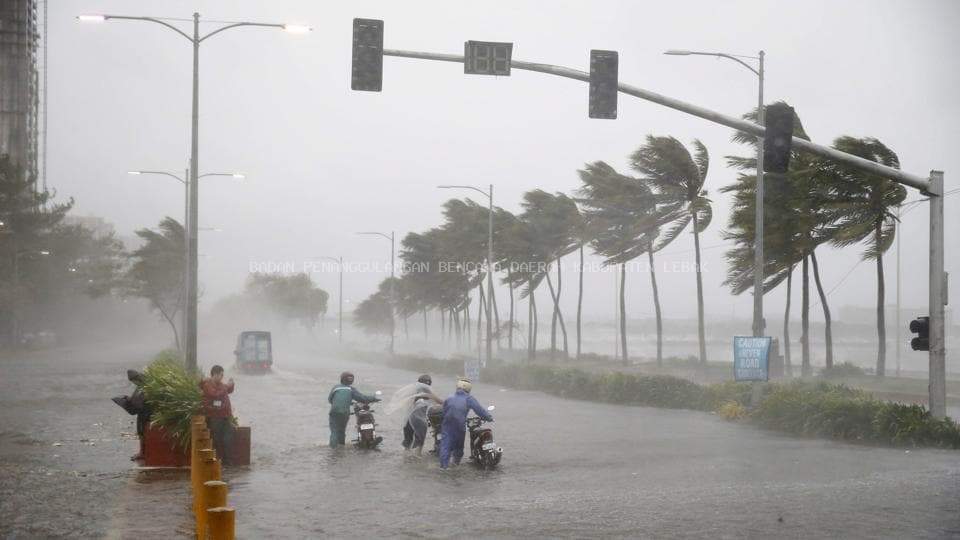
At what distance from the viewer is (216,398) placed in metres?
17.4

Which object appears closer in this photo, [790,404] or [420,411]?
[420,411]

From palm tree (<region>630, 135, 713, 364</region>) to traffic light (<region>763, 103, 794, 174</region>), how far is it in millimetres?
30163

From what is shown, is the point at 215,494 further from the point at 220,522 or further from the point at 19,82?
the point at 19,82

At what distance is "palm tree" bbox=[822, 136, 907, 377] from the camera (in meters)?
36.3

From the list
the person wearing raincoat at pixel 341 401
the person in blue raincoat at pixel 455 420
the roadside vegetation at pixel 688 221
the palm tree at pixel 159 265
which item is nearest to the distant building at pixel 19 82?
the palm tree at pixel 159 265

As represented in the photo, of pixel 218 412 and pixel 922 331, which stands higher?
pixel 922 331

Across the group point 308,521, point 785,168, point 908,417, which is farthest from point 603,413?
point 308,521

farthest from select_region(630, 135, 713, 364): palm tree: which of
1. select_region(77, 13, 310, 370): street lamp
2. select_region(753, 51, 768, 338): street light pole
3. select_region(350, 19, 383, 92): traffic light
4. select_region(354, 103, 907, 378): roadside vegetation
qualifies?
select_region(350, 19, 383, 92): traffic light

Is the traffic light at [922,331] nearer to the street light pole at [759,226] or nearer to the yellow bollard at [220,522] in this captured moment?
the street light pole at [759,226]

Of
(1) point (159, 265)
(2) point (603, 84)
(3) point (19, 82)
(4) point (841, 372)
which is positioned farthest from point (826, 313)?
(3) point (19, 82)

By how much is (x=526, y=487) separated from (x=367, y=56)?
640 cm

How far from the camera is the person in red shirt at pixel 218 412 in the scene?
56.9 ft

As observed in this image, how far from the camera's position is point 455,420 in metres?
17.7

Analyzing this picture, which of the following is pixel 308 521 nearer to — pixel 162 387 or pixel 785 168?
pixel 162 387
